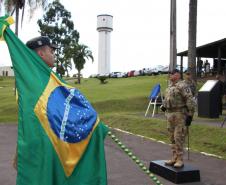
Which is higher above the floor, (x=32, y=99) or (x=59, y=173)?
(x=32, y=99)

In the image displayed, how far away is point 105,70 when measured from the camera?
302ft

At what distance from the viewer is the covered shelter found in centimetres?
3350

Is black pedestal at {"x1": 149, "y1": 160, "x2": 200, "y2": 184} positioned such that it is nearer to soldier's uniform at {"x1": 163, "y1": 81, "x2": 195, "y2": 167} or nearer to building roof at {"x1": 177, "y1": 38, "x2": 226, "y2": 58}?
soldier's uniform at {"x1": 163, "y1": 81, "x2": 195, "y2": 167}

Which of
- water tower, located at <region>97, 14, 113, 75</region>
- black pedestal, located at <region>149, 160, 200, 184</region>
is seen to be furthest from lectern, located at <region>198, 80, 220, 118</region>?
water tower, located at <region>97, 14, 113, 75</region>

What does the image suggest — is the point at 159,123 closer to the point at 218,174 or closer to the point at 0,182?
the point at 218,174

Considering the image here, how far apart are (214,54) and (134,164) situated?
33.7 meters

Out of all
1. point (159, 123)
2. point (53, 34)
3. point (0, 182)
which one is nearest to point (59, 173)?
point (0, 182)

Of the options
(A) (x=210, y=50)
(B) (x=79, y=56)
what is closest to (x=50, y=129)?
(A) (x=210, y=50)

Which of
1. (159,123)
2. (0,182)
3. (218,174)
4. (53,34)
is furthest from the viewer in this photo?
(53,34)

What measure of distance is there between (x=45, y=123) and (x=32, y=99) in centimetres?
23

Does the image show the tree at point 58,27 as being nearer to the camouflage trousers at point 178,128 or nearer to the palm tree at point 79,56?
the palm tree at point 79,56

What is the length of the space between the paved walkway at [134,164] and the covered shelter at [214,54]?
67.4 feet

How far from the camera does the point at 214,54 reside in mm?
42062

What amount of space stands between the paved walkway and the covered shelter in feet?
67.4
